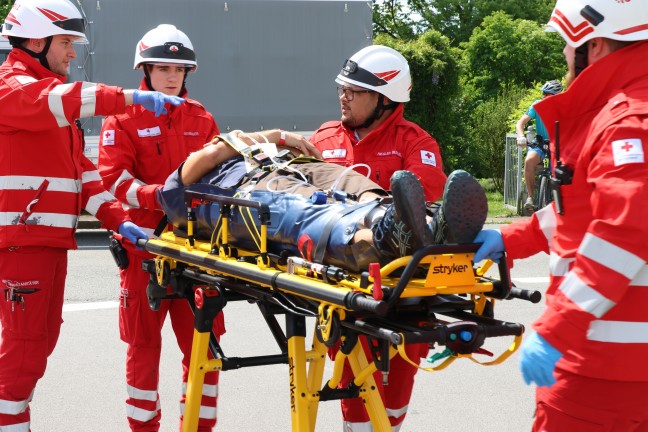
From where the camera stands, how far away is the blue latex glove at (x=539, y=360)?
2.91 metres

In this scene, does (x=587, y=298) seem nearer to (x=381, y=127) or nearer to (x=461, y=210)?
(x=461, y=210)

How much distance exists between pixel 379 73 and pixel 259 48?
9843mm

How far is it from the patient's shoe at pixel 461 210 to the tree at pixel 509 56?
27972 mm

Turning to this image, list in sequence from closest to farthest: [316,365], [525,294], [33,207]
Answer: [525,294] → [316,365] → [33,207]

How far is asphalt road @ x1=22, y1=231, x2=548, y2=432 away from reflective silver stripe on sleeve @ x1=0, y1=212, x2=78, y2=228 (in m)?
1.45

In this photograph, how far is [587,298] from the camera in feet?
9.28

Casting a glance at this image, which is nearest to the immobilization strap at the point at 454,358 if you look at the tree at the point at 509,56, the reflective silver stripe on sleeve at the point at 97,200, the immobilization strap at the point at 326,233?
the immobilization strap at the point at 326,233

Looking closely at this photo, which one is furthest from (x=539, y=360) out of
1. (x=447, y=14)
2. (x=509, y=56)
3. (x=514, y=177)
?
(x=447, y=14)

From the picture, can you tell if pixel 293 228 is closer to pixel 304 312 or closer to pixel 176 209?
pixel 304 312

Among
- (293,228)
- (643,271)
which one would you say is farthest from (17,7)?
(643,271)

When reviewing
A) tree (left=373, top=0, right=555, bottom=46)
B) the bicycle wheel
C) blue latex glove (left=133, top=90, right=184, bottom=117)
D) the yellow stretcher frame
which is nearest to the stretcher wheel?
the yellow stretcher frame

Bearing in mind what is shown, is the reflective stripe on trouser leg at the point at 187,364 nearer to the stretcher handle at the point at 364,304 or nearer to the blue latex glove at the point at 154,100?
the blue latex glove at the point at 154,100

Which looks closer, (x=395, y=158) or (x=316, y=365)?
(x=316, y=365)

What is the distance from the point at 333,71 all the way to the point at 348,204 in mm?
11053
